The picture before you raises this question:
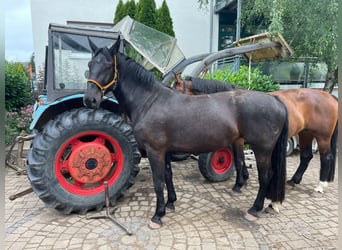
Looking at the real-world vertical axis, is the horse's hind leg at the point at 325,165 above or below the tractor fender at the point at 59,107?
below

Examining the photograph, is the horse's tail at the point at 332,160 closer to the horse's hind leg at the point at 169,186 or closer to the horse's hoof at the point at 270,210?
the horse's hoof at the point at 270,210

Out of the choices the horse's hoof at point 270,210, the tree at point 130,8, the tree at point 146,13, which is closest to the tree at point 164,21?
the tree at point 146,13

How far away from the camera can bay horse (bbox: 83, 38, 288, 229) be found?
252 cm

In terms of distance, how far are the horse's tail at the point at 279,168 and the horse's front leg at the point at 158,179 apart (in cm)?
126

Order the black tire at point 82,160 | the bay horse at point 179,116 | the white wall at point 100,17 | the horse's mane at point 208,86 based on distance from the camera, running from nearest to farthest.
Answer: the bay horse at point 179,116 < the black tire at point 82,160 < the horse's mane at point 208,86 < the white wall at point 100,17

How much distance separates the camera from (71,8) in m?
8.72

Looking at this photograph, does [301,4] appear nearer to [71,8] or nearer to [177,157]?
[177,157]

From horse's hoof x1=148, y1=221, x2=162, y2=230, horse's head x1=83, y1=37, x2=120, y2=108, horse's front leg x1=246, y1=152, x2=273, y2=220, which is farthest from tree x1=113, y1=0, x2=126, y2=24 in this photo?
horse's hoof x1=148, y1=221, x2=162, y2=230

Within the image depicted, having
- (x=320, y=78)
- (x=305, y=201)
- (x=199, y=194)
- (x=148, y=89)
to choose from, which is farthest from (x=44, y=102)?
(x=320, y=78)

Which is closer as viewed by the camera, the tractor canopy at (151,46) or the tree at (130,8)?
the tractor canopy at (151,46)

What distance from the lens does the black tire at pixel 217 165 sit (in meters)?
3.66

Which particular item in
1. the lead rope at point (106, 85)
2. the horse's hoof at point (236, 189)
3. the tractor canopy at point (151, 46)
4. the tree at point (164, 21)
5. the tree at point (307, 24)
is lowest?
the horse's hoof at point (236, 189)

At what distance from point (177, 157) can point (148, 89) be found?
4.95 feet

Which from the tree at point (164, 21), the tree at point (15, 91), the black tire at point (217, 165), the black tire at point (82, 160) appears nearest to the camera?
the black tire at point (82, 160)
